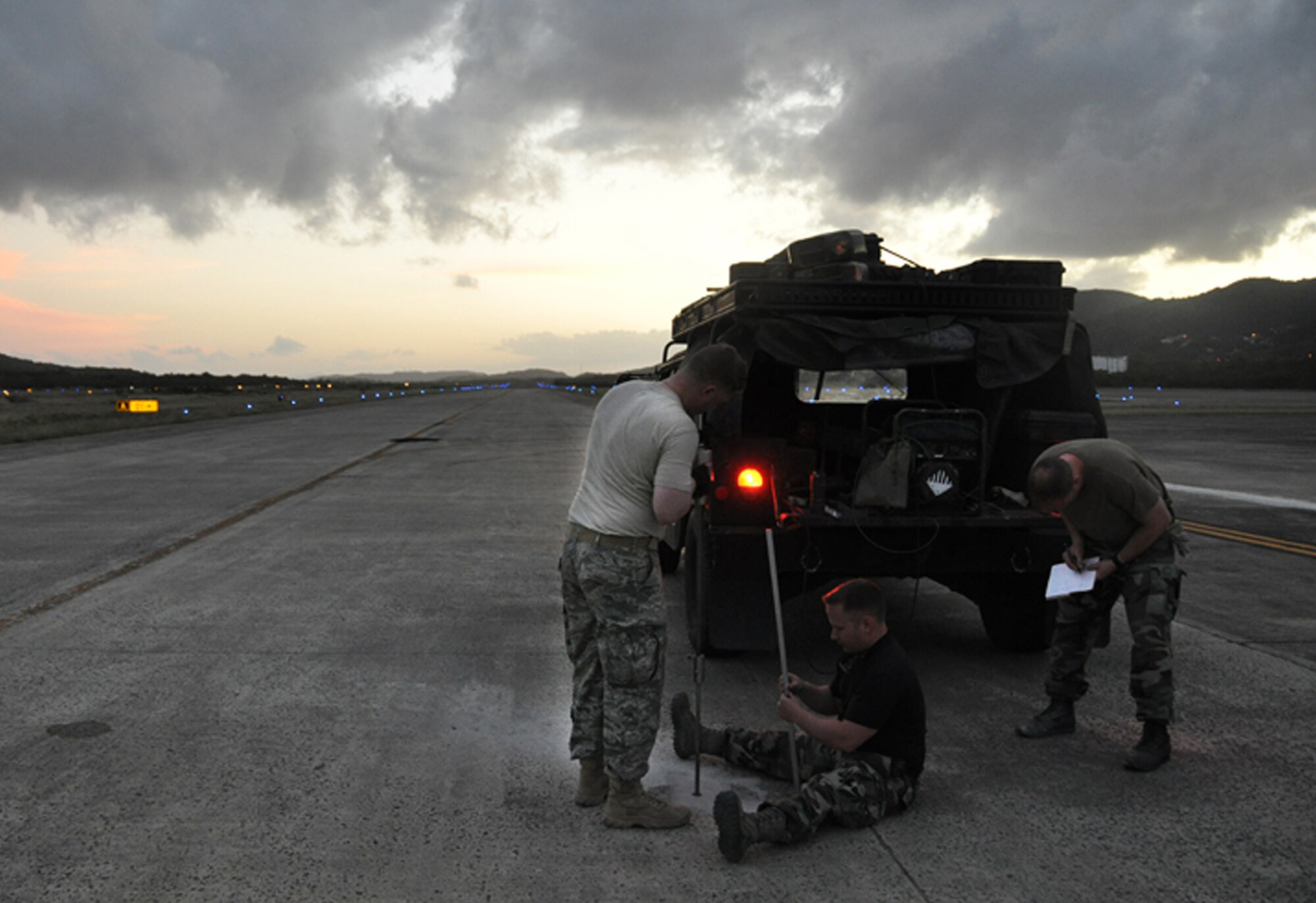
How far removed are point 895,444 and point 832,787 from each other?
7.68ft

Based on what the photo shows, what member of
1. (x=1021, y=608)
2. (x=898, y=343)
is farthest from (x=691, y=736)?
(x=1021, y=608)

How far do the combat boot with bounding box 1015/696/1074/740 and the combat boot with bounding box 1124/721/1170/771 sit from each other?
1.18ft

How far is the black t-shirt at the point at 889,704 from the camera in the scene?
382 centimetres

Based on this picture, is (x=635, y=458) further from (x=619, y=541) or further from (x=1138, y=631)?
(x=1138, y=631)

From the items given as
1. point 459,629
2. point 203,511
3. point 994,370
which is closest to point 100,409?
point 203,511

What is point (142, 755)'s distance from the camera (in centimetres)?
446

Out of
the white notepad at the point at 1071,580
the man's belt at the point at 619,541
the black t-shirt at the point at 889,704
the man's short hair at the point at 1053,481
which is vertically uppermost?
the man's short hair at the point at 1053,481

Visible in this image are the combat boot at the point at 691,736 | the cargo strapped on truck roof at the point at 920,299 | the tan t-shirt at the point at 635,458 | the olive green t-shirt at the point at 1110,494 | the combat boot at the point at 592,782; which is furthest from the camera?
the cargo strapped on truck roof at the point at 920,299

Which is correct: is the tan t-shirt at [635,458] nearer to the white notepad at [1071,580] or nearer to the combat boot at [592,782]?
the combat boot at [592,782]

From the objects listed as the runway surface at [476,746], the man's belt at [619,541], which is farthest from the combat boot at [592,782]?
the man's belt at [619,541]

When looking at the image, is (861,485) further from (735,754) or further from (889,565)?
(735,754)

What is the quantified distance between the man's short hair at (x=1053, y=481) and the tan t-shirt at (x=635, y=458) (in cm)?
175

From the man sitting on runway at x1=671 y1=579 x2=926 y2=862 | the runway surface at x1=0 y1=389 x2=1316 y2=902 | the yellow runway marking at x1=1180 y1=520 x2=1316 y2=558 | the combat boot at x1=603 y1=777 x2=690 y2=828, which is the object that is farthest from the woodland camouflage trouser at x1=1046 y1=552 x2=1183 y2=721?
the yellow runway marking at x1=1180 y1=520 x2=1316 y2=558

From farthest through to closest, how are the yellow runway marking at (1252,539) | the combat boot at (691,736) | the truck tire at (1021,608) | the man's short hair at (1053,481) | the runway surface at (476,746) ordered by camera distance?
the yellow runway marking at (1252,539)
the truck tire at (1021,608)
the man's short hair at (1053,481)
the combat boot at (691,736)
the runway surface at (476,746)
